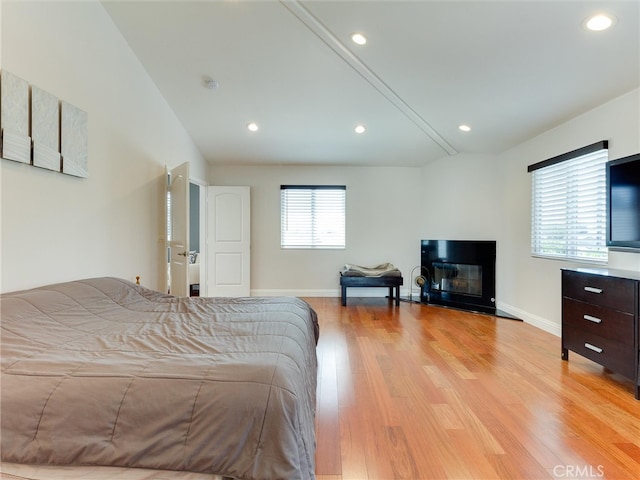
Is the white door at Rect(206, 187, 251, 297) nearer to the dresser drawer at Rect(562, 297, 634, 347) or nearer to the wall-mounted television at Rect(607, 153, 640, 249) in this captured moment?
the dresser drawer at Rect(562, 297, 634, 347)

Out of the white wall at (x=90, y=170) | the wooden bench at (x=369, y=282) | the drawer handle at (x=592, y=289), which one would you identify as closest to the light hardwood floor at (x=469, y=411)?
the drawer handle at (x=592, y=289)

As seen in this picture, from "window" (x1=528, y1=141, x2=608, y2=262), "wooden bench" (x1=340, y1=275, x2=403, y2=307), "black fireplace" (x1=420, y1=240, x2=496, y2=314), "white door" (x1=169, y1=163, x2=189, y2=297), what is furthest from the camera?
"wooden bench" (x1=340, y1=275, x2=403, y2=307)

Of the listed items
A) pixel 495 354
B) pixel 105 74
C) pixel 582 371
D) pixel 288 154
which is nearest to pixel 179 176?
pixel 105 74

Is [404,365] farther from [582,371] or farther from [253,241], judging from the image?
[253,241]

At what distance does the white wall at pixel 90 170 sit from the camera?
196 centimetres

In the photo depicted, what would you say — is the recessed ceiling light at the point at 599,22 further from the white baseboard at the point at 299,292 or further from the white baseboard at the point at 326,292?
the white baseboard at the point at 299,292

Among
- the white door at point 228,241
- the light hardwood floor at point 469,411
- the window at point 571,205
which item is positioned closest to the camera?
the light hardwood floor at point 469,411

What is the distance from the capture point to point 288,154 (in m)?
5.23

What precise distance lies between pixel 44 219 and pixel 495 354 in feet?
12.3

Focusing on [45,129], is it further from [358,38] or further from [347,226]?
[347,226]

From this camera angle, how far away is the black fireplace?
184 inches

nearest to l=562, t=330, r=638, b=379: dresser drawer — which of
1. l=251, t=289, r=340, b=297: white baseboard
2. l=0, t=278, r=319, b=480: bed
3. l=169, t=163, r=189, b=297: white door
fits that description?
l=0, t=278, r=319, b=480: bed

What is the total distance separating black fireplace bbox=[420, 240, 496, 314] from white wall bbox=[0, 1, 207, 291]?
13.2 ft

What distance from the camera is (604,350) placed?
2424mm
